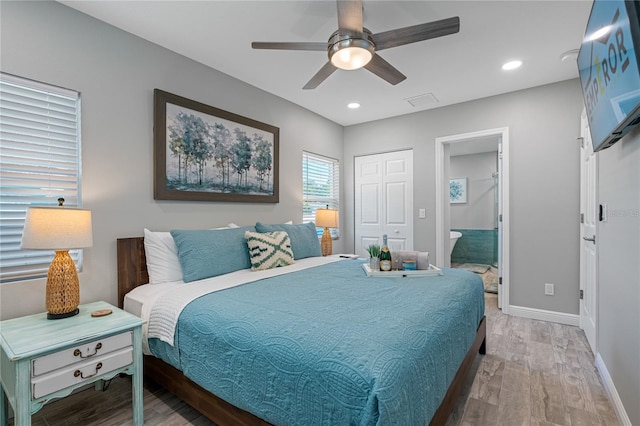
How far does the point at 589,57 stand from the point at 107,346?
3050 millimetres

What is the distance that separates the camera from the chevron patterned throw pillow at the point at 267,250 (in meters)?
2.54

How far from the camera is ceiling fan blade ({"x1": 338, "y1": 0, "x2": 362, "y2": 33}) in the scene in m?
1.71

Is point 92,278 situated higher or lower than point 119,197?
lower

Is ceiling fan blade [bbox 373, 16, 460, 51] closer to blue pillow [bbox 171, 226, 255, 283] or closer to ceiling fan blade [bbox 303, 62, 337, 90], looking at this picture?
ceiling fan blade [bbox 303, 62, 337, 90]

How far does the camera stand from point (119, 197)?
2.28 m

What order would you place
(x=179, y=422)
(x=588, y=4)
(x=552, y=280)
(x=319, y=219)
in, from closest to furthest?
(x=179, y=422) → (x=588, y=4) → (x=552, y=280) → (x=319, y=219)

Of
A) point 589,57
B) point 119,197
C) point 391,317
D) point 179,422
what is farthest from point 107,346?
point 589,57

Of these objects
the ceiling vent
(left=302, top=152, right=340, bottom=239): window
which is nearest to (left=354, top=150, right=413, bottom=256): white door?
(left=302, top=152, right=340, bottom=239): window

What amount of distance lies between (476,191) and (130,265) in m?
6.21

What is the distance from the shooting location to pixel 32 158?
6.27 feet

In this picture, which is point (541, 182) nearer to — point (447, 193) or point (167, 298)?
point (447, 193)

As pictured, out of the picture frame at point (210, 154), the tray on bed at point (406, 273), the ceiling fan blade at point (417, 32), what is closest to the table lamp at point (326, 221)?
the picture frame at point (210, 154)

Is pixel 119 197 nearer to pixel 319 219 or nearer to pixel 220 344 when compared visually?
pixel 220 344

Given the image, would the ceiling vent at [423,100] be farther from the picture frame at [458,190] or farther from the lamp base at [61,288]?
the lamp base at [61,288]
